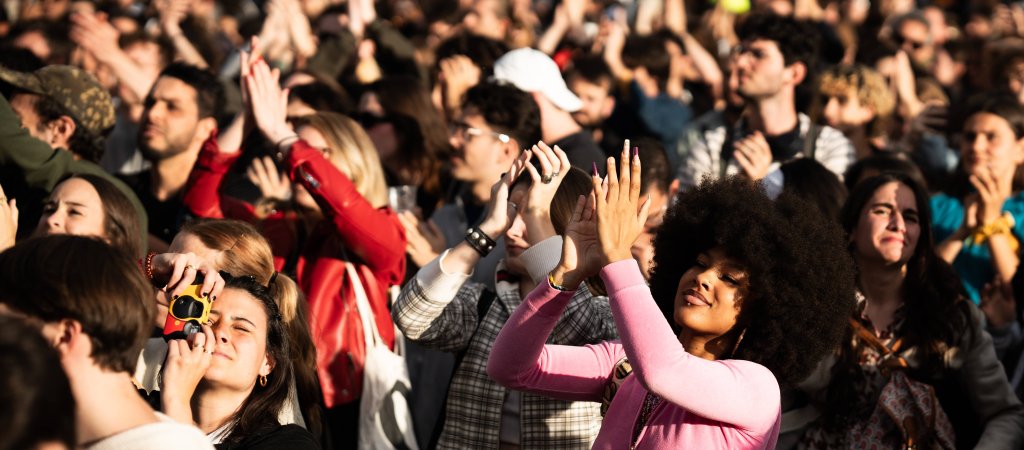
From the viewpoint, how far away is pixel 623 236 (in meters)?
3.30

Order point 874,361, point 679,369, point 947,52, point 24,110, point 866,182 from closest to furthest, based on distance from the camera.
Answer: point 679,369 → point 874,361 → point 866,182 → point 24,110 → point 947,52

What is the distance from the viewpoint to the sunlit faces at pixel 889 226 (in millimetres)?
4977

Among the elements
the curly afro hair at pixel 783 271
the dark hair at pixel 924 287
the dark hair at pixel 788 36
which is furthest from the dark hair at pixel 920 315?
the dark hair at pixel 788 36

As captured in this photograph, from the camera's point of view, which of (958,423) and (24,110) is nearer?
(958,423)

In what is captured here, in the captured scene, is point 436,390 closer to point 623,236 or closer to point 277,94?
point 277,94

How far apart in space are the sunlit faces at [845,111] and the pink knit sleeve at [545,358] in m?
4.09

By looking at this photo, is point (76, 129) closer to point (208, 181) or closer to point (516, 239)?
point (208, 181)

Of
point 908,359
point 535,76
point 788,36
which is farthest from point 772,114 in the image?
point 908,359

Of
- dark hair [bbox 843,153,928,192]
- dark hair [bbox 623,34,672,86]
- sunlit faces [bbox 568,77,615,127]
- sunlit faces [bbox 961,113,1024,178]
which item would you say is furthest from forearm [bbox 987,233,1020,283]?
dark hair [bbox 623,34,672,86]

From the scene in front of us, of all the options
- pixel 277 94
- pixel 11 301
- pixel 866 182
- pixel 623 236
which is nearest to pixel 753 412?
pixel 623 236

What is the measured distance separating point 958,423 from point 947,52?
775 centimetres

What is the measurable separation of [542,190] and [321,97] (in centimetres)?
349

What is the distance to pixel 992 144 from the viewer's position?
6312 millimetres

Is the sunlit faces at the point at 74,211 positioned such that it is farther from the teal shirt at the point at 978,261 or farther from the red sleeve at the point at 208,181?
the teal shirt at the point at 978,261
